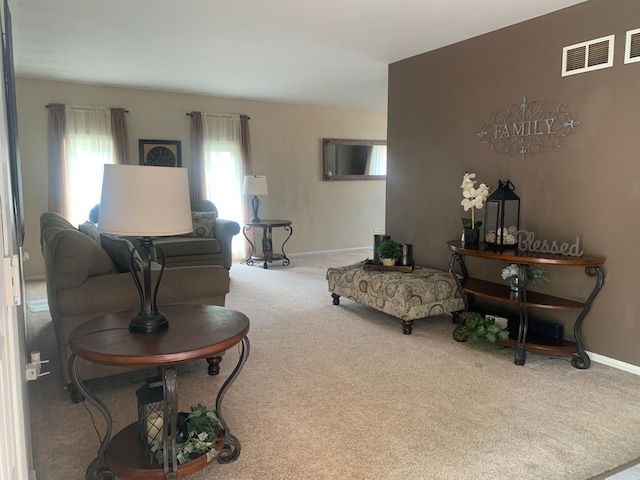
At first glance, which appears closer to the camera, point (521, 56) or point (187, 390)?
point (187, 390)

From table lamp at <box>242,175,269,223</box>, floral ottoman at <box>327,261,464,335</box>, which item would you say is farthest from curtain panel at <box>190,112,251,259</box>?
floral ottoman at <box>327,261,464,335</box>

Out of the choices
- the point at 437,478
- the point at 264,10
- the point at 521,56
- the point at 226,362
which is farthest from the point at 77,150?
the point at 437,478

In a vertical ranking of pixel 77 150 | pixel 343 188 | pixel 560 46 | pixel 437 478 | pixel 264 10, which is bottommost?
pixel 437 478

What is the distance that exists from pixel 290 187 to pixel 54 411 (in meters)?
5.55

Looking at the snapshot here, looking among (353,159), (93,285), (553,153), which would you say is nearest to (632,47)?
(553,153)

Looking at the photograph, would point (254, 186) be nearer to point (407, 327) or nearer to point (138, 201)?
point (407, 327)

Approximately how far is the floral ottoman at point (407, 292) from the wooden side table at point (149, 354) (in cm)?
206

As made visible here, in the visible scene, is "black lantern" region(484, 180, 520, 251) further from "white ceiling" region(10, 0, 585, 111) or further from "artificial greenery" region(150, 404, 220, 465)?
"artificial greenery" region(150, 404, 220, 465)

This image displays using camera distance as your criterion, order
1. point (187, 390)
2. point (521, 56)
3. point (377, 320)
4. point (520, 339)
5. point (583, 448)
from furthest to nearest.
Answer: point (377, 320) → point (521, 56) → point (520, 339) → point (187, 390) → point (583, 448)

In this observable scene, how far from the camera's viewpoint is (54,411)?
257 cm

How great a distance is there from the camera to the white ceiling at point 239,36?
11.2 ft

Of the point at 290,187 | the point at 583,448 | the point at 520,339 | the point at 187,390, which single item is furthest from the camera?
the point at 290,187

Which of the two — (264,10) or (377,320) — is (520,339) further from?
(264,10)

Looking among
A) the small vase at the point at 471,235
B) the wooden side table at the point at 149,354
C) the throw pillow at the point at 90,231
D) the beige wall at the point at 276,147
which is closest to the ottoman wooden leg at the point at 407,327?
the small vase at the point at 471,235
